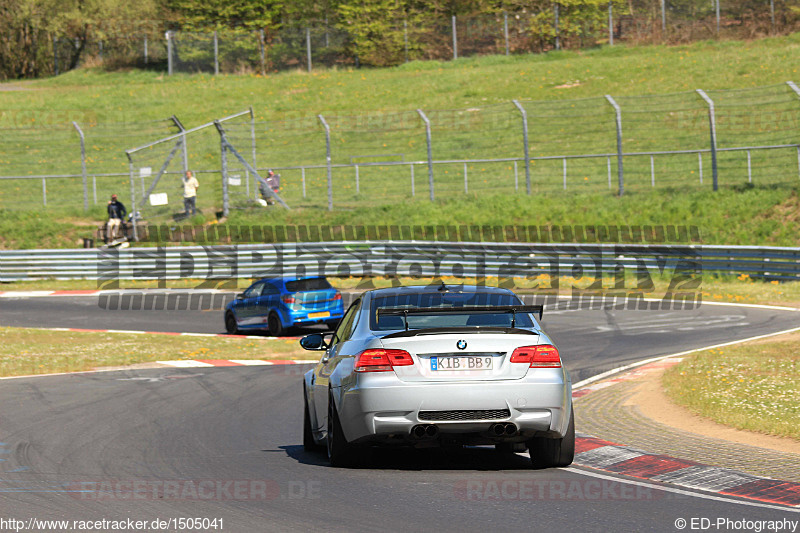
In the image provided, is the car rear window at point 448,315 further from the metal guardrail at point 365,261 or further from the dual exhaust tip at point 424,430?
the metal guardrail at point 365,261

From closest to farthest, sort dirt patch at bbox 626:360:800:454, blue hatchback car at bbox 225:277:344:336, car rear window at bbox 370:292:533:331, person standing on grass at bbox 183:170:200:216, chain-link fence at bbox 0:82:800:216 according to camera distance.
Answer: car rear window at bbox 370:292:533:331
dirt patch at bbox 626:360:800:454
blue hatchback car at bbox 225:277:344:336
chain-link fence at bbox 0:82:800:216
person standing on grass at bbox 183:170:200:216

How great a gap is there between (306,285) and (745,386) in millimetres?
10731

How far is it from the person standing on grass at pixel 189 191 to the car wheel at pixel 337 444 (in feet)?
89.7

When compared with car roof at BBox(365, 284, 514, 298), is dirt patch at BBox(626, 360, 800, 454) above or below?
below

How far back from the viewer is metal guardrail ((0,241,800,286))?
26547 millimetres

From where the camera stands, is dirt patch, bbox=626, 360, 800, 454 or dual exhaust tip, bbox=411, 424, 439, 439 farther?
dirt patch, bbox=626, 360, 800, 454

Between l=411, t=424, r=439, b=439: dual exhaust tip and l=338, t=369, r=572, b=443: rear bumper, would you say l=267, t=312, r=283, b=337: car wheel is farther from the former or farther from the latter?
l=411, t=424, r=439, b=439: dual exhaust tip

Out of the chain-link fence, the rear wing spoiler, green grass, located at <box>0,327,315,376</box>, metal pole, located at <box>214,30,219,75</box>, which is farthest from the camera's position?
metal pole, located at <box>214,30,219,75</box>

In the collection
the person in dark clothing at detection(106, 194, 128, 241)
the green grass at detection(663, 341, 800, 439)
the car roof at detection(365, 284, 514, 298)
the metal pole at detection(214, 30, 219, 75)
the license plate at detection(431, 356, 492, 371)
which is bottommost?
the green grass at detection(663, 341, 800, 439)

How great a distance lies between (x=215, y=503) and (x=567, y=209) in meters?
26.6

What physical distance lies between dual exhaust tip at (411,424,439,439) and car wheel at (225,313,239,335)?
1448 centimetres

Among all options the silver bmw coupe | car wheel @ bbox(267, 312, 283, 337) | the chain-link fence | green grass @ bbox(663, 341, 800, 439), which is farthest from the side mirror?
the chain-link fence

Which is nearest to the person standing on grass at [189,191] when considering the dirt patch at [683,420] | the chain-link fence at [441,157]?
the chain-link fence at [441,157]

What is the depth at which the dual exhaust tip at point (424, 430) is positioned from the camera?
25.2ft
